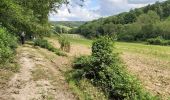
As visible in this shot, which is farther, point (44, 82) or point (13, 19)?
point (13, 19)

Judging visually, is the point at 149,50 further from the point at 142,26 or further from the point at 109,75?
the point at 142,26

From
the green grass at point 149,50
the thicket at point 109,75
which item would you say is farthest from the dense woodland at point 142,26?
the thicket at point 109,75

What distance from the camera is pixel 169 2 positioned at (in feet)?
632

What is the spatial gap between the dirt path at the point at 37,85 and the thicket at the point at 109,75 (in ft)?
5.20

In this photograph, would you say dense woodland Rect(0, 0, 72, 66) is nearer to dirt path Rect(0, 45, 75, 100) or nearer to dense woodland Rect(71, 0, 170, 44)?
dirt path Rect(0, 45, 75, 100)

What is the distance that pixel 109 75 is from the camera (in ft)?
71.1

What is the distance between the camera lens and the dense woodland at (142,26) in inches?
5118

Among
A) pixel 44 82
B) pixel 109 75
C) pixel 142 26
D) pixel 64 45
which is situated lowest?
pixel 142 26

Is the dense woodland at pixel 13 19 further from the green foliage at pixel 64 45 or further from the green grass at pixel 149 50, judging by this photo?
the green grass at pixel 149 50

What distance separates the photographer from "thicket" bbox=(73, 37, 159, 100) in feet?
63.8

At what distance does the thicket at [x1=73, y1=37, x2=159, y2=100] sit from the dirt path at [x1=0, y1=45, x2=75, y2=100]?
158cm

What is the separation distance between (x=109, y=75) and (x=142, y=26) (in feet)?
390

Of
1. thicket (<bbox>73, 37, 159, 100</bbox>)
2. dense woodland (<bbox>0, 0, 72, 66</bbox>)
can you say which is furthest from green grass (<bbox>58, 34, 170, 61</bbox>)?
thicket (<bbox>73, 37, 159, 100</bbox>)

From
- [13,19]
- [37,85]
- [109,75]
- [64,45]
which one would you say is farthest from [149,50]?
[37,85]
